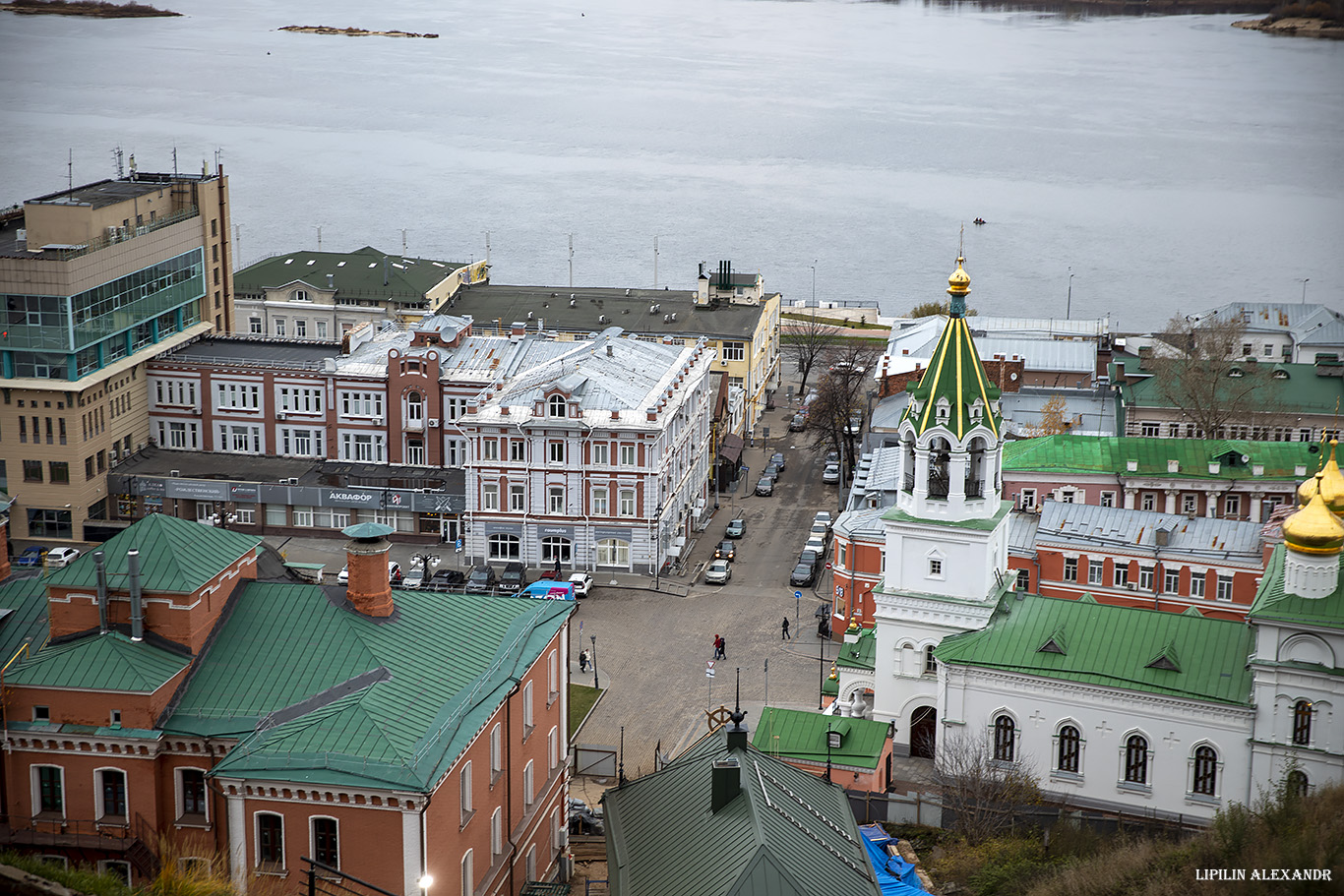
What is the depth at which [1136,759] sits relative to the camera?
39.6 m

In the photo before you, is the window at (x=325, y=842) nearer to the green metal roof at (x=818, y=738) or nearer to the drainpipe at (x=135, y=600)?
the drainpipe at (x=135, y=600)

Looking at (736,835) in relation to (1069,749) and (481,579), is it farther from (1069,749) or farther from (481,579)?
(481,579)

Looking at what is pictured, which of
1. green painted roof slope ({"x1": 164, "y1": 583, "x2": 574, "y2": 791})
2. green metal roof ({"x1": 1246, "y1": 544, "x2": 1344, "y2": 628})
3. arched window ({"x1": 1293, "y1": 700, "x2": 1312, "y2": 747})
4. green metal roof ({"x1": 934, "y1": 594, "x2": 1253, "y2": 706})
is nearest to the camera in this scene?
green painted roof slope ({"x1": 164, "y1": 583, "x2": 574, "y2": 791})

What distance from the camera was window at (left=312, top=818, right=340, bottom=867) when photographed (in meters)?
29.0

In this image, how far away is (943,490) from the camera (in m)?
43.2

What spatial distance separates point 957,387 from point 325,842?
20886mm

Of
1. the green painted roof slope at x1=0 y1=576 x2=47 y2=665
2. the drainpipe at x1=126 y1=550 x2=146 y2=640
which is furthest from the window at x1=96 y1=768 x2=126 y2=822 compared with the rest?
the green painted roof slope at x1=0 y1=576 x2=47 y2=665

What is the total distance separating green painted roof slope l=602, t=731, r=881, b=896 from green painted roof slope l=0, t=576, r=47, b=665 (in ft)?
41.4

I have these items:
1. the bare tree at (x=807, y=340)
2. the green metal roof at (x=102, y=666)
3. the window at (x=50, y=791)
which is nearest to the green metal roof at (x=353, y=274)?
the bare tree at (x=807, y=340)

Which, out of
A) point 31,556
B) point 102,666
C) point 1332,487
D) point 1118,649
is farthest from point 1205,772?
point 31,556

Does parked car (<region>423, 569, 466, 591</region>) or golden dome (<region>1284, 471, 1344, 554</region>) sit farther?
parked car (<region>423, 569, 466, 591</region>)

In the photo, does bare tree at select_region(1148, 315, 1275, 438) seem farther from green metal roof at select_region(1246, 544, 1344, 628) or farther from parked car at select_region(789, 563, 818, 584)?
green metal roof at select_region(1246, 544, 1344, 628)

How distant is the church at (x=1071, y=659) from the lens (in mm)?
37688

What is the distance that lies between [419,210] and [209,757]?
141m
